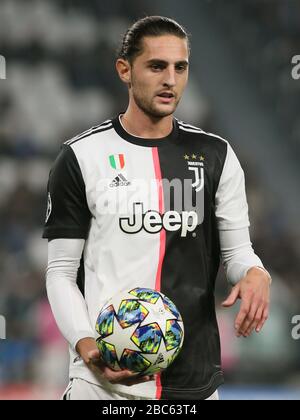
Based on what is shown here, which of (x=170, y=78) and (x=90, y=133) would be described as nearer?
(x=170, y=78)

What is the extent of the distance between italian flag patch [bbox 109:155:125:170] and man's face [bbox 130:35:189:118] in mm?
211

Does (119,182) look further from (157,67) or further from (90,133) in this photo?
(157,67)

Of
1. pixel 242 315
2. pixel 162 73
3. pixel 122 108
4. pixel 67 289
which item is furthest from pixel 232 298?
pixel 122 108

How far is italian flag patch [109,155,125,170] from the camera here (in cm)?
355

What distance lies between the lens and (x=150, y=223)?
11.4 feet

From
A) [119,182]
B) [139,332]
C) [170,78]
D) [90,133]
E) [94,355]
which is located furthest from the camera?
[90,133]

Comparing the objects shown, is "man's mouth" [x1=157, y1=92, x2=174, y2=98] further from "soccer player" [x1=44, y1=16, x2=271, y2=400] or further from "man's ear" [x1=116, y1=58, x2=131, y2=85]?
"man's ear" [x1=116, y1=58, x2=131, y2=85]

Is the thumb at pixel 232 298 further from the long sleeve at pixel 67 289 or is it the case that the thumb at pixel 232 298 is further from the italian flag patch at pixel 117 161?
the italian flag patch at pixel 117 161

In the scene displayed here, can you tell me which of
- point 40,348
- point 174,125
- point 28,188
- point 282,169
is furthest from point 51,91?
point 174,125

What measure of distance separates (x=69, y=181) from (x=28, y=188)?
5.70m

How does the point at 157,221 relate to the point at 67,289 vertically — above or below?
above

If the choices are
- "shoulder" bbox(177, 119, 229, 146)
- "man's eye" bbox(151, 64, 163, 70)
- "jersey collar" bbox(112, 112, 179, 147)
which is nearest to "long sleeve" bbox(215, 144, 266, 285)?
"shoulder" bbox(177, 119, 229, 146)

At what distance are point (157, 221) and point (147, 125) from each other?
1.31 ft

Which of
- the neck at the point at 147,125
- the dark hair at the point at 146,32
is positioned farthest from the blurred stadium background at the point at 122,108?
the dark hair at the point at 146,32
